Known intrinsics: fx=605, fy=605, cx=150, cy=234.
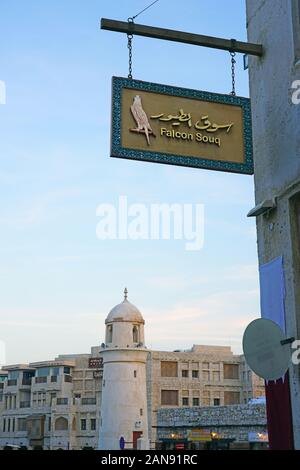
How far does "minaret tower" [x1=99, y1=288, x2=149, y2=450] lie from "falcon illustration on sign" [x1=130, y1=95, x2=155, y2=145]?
27.5 meters

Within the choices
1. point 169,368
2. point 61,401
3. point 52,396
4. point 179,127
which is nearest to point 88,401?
point 61,401

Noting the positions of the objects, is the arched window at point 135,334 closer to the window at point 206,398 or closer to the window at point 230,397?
the window at point 206,398

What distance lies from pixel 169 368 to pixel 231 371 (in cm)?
791

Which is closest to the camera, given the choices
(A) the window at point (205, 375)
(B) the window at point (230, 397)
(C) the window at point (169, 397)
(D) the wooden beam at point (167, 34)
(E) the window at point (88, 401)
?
(D) the wooden beam at point (167, 34)

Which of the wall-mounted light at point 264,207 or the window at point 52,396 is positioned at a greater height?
the window at point 52,396

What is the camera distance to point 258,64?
855 cm

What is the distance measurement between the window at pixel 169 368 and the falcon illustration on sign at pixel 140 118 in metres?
56.0

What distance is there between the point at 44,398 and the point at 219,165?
61.4 meters

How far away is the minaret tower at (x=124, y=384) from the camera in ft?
109

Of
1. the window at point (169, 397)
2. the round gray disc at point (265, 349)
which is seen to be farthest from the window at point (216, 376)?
the round gray disc at point (265, 349)

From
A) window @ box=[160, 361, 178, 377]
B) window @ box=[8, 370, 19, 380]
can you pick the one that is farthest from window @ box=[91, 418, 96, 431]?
window @ box=[8, 370, 19, 380]

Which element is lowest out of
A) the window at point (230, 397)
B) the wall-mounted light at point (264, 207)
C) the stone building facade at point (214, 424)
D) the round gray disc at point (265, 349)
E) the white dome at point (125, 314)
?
the round gray disc at point (265, 349)

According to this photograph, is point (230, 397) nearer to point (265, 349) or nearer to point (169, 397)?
point (169, 397)

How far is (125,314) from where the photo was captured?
35562mm
